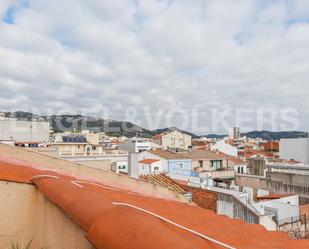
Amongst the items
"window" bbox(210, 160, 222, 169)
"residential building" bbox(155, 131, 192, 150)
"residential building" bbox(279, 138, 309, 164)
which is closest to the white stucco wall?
"window" bbox(210, 160, 222, 169)

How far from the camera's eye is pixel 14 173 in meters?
3.71

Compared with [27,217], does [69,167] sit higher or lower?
higher

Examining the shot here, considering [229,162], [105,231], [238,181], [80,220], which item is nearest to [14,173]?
[80,220]

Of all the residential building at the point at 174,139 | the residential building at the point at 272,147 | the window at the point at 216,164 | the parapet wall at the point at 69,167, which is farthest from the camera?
the residential building at the point at 174,139

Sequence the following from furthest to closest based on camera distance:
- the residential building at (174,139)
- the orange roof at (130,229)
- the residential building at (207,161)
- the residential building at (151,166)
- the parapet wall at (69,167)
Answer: the residential building at (174,139) → the residential building at (207,161) → the residential building at (151,166) → the parapet wall at (69,167) → the orange roof at (130,229)

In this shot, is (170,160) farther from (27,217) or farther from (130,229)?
(130,229)

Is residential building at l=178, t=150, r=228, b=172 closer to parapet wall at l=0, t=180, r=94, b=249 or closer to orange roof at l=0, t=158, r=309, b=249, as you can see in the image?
parapet wall at l=0, t=180, r=94, b=249

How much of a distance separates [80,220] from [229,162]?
140 feet

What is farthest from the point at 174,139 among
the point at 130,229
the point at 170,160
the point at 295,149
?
the point at 130,229

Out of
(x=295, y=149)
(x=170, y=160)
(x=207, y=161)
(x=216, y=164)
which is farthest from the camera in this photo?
(x=295, y=149)

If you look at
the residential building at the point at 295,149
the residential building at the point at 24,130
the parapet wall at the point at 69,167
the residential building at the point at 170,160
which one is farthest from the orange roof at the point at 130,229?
the residential building at the point at 295,149

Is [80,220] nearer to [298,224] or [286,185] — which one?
[298,224]

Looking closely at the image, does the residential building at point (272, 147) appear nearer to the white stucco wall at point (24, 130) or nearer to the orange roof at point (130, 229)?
the white stucco wall at point (24, 130)

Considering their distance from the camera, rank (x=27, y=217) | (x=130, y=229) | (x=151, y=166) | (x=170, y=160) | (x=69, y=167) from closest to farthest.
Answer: (x=130, y=229), (x=27, y=217), (x=69, y=167), (x=151, y=166), (x=170, y=160)
